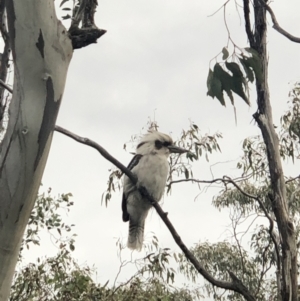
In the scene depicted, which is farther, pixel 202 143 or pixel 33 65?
pixel 202 143

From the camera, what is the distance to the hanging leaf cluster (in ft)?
7.95

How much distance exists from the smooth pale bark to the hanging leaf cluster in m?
0.92

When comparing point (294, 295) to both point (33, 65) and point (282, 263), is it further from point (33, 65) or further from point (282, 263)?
point (33, 65)

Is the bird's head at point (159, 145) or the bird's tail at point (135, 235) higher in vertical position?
the bird's head at point (159, 145)

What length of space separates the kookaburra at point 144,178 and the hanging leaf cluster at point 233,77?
4.61 feet

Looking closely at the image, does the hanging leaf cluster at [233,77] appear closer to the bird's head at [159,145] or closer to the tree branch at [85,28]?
the tree branch at [85,28]

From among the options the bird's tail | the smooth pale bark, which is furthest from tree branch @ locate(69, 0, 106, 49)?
the bird's tail

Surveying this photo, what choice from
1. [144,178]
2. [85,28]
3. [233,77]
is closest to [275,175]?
[233,77]

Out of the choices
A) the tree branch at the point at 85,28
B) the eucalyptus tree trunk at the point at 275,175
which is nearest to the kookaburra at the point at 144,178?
the eucalyptus tree trunk at the point at 275,175

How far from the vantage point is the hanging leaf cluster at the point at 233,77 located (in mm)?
2422

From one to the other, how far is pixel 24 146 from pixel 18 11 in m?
0.36

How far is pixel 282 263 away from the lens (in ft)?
8.02

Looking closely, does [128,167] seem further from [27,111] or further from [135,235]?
[27,111]

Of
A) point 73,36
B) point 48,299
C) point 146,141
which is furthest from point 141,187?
point 73,36
